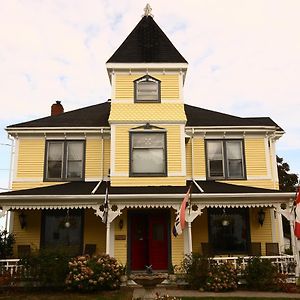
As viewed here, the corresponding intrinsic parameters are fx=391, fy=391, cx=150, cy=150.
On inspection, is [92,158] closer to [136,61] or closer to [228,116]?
[136,61]

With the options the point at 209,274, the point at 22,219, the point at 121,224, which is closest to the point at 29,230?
the point at 22,219

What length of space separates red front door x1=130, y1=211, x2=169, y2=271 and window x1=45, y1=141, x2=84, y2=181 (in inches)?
131

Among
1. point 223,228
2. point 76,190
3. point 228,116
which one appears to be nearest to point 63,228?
point 76,190

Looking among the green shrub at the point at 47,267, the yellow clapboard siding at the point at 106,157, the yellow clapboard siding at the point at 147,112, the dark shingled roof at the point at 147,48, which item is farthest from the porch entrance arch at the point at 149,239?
the dark shingled roof at the point at 147,48

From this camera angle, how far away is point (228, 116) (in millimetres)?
18859

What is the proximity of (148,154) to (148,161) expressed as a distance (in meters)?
0.30

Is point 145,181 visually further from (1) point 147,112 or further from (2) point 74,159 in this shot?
(2) point 74,159

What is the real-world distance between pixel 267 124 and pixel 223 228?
17.5 feet

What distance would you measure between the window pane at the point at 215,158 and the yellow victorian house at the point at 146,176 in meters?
0.04

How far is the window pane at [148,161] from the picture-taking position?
16047 mm

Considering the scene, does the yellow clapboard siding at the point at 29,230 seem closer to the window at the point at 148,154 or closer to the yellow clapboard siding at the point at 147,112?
the window at the point at 148,154

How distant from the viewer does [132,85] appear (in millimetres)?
17094

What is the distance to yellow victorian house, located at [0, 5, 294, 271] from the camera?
14.4m

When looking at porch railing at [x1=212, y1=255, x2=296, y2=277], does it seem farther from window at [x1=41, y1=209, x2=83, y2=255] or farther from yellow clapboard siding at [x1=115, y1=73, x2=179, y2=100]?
yellow clapboard siding at [x1=115, y1=73, x2=179, y2=100]
